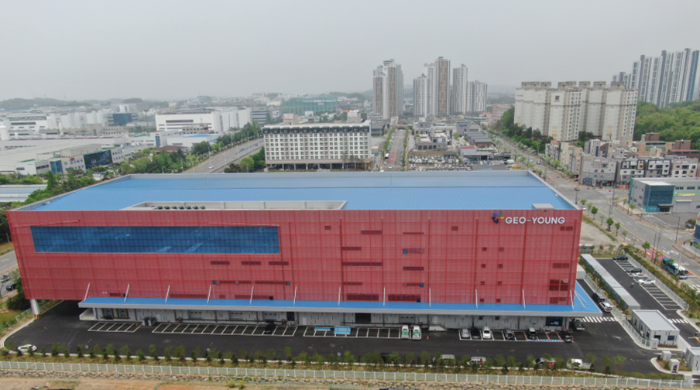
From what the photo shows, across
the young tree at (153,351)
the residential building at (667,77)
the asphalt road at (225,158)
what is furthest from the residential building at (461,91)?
the young tree at (153,351)

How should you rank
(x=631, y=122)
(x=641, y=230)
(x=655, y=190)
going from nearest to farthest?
(x=641, y=230)
(x=655, y=190)
(x=631, y=122)

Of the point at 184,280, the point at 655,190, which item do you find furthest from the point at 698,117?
the point at 184,280

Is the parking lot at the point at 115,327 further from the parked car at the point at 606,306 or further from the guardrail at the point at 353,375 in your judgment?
the parked car at the point at 606,306

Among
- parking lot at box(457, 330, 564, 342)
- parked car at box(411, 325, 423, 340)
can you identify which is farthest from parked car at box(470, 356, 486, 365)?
parked car at box(411, 325, 423, 340)

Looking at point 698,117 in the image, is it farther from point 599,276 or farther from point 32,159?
point 32,159

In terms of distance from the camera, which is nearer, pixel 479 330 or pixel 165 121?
pixel 479 330

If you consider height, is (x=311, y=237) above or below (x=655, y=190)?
above
